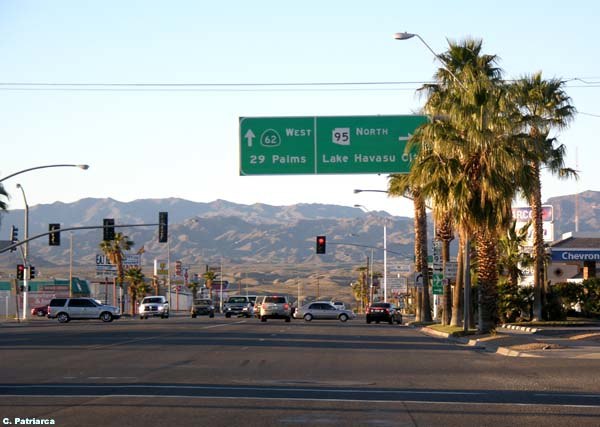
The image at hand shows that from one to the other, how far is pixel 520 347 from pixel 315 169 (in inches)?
462

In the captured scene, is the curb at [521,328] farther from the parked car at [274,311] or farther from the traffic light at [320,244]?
the traffic light at [320,244]

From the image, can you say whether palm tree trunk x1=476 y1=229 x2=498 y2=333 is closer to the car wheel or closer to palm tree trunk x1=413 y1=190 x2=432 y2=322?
palm tree trunk x1=413 y1=190 x2=432 y2=322

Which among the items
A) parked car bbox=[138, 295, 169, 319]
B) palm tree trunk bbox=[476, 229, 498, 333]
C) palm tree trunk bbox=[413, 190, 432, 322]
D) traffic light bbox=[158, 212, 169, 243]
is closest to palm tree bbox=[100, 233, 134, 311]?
parked car bbox=[138, 295, 169, 319]

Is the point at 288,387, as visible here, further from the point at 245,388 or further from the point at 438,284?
the point at 438,284

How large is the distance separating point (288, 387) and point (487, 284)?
25.1 metres

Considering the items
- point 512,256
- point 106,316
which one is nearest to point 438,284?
point 512,256

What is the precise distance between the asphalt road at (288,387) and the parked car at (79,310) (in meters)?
36.3

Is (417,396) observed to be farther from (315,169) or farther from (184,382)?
(315,169)

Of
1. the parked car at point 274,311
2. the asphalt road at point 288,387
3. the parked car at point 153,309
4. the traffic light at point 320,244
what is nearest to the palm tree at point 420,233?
the traffic light at point 320,244

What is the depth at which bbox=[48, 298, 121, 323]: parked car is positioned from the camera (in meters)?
68.2

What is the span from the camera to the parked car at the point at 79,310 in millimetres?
68188

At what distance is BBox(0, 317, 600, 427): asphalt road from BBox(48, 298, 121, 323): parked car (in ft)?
119

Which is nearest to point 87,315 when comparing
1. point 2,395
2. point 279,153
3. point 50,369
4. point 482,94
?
point 279,153

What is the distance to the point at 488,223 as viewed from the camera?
1580 inches
